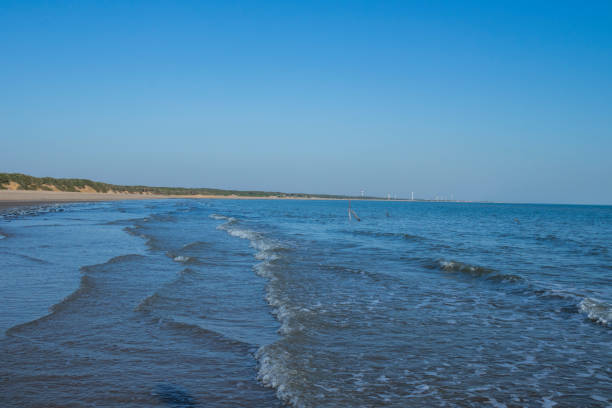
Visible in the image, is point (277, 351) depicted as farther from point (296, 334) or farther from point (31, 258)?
point (31, 258)

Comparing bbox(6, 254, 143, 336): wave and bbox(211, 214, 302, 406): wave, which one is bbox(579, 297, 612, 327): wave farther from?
bbox(6, 254, 143, 336): wave

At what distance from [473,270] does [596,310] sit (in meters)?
5.62

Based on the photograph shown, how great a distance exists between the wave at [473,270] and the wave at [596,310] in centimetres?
314

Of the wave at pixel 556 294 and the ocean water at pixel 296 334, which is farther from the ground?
the wave at pixel 556 294

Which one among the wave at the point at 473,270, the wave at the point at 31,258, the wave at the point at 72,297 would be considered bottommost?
the wave at the point at 31,258

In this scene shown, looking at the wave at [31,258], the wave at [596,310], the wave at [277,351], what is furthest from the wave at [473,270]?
the wave at [31,258]

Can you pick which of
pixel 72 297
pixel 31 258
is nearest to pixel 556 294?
pixel 72 297

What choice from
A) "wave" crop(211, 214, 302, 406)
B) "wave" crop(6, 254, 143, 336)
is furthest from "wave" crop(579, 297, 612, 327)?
"wave" crop(6, 254, 143, 336)

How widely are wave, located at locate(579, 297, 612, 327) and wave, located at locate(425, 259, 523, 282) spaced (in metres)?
3.14

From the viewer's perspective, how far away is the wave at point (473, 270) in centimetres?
1339

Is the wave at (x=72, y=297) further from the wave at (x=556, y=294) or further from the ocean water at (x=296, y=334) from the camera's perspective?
the wave at (x=556, y=294)

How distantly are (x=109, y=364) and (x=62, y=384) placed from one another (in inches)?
28.6

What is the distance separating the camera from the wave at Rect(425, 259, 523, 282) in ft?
43.9

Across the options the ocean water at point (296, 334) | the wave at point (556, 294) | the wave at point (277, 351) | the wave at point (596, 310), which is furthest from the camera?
Result: the wave at point (556, 294)
